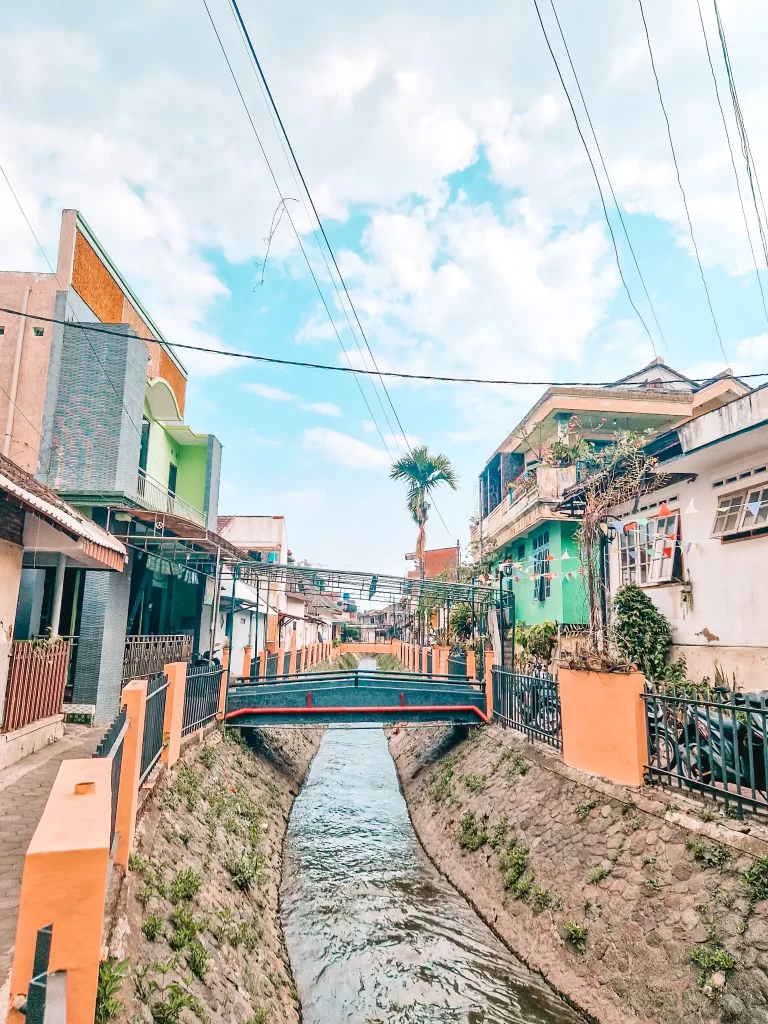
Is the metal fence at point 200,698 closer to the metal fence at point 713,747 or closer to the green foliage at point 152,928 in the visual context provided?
the green foliage at point 152,928

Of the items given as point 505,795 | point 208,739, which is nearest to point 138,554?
point 208,739

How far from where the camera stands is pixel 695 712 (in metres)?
5.88

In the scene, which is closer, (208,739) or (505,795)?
(505,795)

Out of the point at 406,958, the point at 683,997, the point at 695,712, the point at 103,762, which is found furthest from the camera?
the point at 406,958

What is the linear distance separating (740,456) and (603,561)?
4.88 metres

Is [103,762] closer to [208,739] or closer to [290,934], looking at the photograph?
[290,934]

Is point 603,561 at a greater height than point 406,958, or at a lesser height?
greater

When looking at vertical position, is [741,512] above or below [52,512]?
above

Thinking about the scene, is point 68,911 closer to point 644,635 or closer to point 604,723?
point 604,723

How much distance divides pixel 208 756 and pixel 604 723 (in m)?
6.28

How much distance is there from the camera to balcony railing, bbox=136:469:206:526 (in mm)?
16156

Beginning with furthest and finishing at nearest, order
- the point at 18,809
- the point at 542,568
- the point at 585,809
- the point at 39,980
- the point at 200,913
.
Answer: the point at 542,568
the point at 585,809
the point at 18,809
the point at 200,913
the point at 39,980

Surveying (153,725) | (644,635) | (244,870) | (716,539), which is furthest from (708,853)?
(644,635)

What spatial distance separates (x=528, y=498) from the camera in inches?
715
